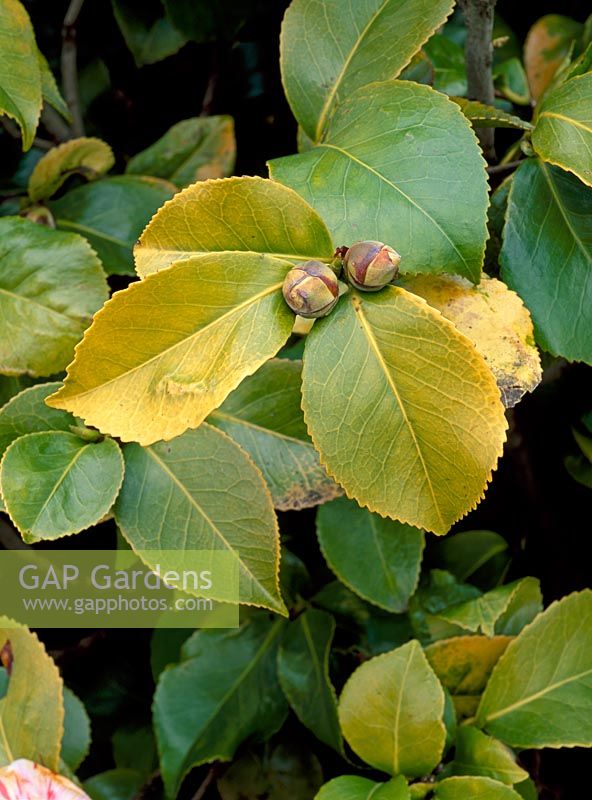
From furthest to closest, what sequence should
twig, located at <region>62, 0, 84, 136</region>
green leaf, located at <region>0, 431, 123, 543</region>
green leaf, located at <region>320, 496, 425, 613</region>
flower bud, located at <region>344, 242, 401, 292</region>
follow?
twig, located at <region>62, 0, 84, 136</region> < green leaf, located at <region>320, 496, 425, 613</region> < green leaf, located at <region>0, 431, 123, 543</region> < flower bud, located at <region>344, 242, 401, 292</region>

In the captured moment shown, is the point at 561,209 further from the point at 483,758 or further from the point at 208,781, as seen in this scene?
the point at 208,781

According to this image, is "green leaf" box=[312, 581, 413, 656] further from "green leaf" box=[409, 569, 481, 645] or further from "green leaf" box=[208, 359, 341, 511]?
"green leaf" box=[208, 359, 341, 511]

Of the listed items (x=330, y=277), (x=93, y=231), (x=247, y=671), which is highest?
A: (x=330, y=277)

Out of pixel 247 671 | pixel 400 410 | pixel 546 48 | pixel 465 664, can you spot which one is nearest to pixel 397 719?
pixel 465 664

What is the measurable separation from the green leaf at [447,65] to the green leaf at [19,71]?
14.8 inches

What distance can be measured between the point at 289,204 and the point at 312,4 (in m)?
0.23

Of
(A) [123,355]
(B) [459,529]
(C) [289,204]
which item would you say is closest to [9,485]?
(A) [123,355]

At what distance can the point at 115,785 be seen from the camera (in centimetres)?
90

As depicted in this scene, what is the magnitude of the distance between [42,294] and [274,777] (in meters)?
0.54

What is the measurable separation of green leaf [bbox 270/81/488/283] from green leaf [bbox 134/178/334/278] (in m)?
0.02

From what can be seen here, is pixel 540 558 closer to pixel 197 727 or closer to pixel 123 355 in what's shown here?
pixel 197 727

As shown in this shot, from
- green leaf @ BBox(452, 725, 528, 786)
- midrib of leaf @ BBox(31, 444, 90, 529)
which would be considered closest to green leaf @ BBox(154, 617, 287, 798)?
green leaf @ BBox(452, 725, 528, 786)

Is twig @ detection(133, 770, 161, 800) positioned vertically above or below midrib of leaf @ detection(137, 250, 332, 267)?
below

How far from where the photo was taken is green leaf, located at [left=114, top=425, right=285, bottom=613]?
2.18 ft
